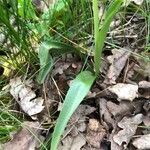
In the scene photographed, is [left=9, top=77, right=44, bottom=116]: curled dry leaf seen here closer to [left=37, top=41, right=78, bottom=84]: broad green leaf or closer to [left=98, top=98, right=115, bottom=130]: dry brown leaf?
[left=37, top=41, right=78, bottom=84]: broad green leaf

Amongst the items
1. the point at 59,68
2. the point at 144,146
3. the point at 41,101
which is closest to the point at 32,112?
the point at 41,101

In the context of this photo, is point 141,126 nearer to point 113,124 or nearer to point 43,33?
point 113,124

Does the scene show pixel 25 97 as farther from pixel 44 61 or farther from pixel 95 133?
pixel 95 133

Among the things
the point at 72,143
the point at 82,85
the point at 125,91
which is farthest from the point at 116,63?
the point at 72,143

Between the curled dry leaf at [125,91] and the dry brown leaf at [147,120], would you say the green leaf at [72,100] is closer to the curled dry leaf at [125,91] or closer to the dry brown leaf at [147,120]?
the curled dry leaf at [125,91]

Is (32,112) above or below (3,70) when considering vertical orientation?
below

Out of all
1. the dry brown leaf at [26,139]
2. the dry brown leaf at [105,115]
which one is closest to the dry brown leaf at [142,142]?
the dry brown leaf at [105,115]

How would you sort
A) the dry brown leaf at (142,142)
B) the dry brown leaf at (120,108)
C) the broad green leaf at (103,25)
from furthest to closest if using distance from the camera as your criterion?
the dry brown leaf at (120,108), the dry brown leaf at (142,142), the broad green leaf at (103,25)
